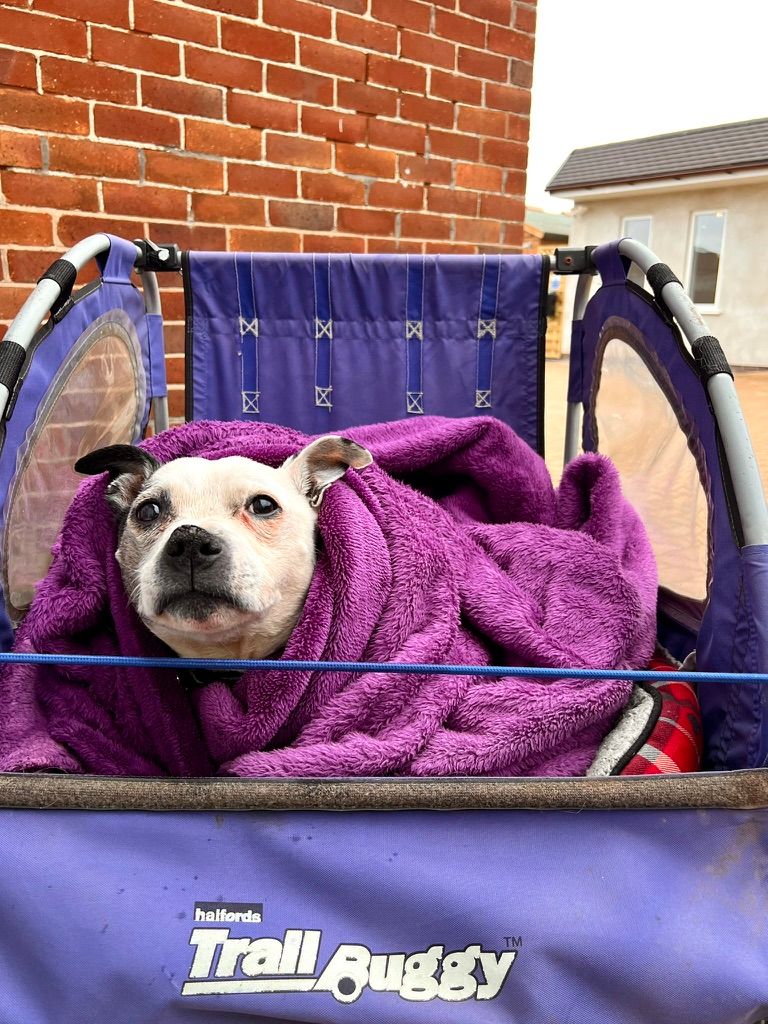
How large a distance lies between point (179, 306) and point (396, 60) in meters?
1.05

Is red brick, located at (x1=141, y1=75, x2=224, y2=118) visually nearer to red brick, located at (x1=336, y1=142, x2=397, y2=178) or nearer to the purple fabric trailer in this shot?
red brick, located at (x1=336, y1=142, x2=397, y2=178)

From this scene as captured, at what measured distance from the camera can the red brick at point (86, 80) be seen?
5.86ft

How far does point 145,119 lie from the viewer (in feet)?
6.40

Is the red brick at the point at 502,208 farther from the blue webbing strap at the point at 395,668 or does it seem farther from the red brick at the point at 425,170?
the blue webbing strap at the point at 395,668

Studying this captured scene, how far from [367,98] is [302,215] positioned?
1.39ft

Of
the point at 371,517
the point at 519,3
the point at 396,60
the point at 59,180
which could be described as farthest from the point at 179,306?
the point at 519,3

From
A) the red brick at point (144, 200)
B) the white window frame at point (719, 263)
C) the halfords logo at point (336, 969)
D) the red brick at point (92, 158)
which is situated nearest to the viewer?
the halfords logo at point (336, 969)

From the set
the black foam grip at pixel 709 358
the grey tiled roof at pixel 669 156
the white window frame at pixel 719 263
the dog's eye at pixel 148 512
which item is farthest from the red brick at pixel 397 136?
the grey tiled roof at pixel 669 156

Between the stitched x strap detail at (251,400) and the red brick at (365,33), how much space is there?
3.92 feet

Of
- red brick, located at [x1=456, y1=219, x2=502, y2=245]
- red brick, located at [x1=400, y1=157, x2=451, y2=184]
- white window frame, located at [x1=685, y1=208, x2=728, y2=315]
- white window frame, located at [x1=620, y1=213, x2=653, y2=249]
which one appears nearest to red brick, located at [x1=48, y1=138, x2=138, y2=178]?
red brick, located at [x1=400, y1=157, x2=451, y2=184]

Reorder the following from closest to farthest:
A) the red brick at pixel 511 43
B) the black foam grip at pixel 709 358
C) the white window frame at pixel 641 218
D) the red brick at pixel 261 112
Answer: the black foam grip at pixel 709 358
the red brick at pixel 261 112
the red brick at pixel 511 43
the white window frame at pixel 641 218

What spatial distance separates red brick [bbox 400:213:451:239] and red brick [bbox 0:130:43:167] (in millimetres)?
1086

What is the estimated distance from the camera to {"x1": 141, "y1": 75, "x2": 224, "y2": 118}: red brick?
194 cm

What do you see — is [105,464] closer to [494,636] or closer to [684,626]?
[494,636]
